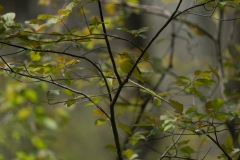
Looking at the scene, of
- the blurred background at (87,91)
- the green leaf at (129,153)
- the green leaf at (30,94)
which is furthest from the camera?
the green leaf at (30,94)

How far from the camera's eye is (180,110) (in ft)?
2.79

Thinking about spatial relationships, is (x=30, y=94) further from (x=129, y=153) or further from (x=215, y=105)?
(x=215, y=105)

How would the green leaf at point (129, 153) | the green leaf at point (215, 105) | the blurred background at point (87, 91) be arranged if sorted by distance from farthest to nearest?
1. the blurred background at point (87, 91)
2. the green leaf at point (129, 153)
3. the green leaf at point (215, 105)

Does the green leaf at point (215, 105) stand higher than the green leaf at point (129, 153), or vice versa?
the green leaf at point (215, 105)

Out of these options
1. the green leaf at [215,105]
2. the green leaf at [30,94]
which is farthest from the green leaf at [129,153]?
the green leaf at [30,94]

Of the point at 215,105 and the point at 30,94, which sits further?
the point at 30,94

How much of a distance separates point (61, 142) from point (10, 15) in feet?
8.82

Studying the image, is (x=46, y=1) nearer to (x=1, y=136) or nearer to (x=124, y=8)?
(x=124, y=8)

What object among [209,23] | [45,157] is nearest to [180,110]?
[45,157]

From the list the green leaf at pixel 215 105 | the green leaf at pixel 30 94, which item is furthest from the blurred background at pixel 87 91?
the green leaf at pixel 215 105

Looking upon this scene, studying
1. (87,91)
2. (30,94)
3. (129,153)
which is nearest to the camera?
(129,153)

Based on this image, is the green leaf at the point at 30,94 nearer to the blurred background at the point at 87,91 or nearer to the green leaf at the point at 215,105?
the blurred background at the point at 87,91

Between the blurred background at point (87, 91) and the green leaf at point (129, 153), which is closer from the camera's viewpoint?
the green leaf at point (129, 153)

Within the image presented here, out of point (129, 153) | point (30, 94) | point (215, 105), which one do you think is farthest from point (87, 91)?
point (215, 105)
